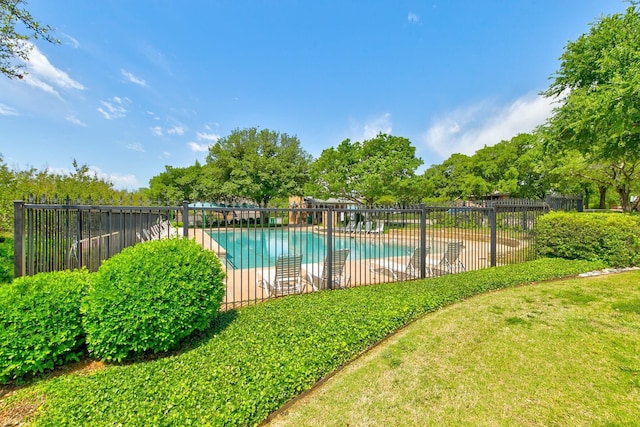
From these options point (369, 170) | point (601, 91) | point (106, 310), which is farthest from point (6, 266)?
point (369, 170)

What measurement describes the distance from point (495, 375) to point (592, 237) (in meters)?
7.92

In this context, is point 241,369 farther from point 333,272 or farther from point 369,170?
point 369,170

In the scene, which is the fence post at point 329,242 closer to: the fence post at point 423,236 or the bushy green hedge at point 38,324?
the fence post at point 423,236

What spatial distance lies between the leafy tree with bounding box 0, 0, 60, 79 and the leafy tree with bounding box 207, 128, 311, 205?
18572 millimetres

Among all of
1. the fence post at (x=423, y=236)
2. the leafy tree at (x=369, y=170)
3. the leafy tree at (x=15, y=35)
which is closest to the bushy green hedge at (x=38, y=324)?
the fence post at (x=423, y=236)

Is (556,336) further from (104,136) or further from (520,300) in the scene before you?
(104,136)

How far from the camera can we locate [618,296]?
5492 millimetres

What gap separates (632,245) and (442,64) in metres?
10.1

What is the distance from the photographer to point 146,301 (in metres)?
3.20

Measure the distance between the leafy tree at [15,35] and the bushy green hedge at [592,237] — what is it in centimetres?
1598

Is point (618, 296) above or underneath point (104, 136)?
underneath

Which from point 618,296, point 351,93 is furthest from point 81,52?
point 618,296

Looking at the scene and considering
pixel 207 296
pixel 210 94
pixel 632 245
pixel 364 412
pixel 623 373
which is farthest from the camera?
pixel 210 94

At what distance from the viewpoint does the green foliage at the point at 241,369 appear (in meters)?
2.42
